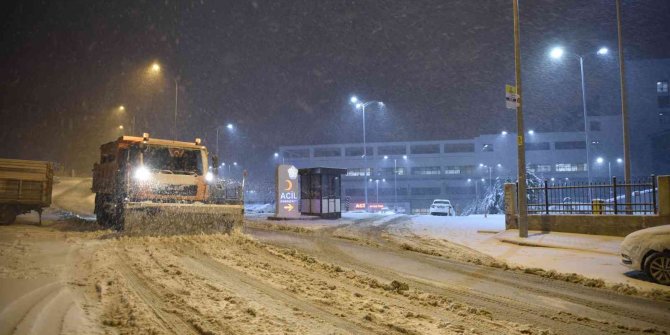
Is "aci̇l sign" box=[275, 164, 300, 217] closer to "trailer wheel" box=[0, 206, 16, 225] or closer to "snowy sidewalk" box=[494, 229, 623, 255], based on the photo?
"trailer wheel" box=[0, 206, 16, 225]

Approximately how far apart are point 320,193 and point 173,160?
1344cm

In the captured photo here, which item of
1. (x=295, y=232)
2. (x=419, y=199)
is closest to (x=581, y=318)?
(x=295, y=232)

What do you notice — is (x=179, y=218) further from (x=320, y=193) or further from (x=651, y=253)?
(x=320, y=193)

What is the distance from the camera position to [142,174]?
1531cm

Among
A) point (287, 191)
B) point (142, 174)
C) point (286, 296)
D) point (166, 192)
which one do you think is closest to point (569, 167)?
point (287, 191)

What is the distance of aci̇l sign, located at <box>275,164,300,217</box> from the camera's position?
87.0 feet

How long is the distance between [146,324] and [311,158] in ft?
275

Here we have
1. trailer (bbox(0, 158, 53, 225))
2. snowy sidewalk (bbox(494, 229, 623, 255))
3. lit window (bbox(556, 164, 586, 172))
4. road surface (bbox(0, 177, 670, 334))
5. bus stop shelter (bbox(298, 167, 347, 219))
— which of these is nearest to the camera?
road surface (bbox(0, 177, 670, 334))

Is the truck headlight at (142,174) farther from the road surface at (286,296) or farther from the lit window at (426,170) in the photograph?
the lit window at (426,170)

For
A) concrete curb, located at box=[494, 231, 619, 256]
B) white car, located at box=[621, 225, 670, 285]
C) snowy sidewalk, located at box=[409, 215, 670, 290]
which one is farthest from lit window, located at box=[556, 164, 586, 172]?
white car, located at box=[621, 225, 670, 285]

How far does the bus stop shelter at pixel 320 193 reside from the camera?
28.6m

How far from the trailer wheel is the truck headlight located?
7.93 m

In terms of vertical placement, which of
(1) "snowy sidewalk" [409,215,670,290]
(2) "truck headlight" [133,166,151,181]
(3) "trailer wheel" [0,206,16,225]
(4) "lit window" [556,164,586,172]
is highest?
(4) "lit window" [556,164,586,172]

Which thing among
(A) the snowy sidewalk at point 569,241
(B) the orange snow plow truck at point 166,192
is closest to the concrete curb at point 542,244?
(A) the snowy sidewalk at point 569,241
